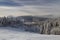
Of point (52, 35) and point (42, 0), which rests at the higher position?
point (42, 0)

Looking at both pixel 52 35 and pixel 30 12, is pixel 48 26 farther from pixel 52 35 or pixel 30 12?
Result: pixel 30 12

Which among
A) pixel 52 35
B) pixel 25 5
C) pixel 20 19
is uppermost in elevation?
pixel 25 5

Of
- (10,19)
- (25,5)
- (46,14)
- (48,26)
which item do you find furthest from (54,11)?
(10,19)

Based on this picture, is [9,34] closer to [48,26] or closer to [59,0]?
[48,26]

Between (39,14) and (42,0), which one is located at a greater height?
(42,0)

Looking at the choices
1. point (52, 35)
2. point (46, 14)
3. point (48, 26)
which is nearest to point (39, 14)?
point (46, 14)

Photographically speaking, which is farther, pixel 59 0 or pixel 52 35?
pixel 59 0
